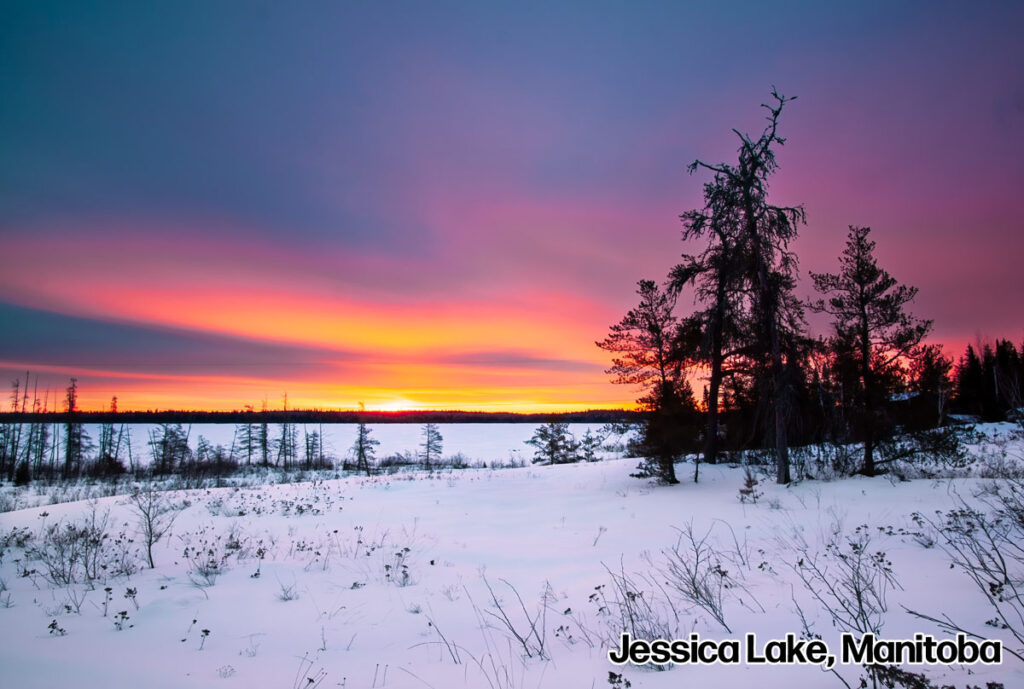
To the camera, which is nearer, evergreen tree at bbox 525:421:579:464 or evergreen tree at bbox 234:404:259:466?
evergreen tree at bbox 525:421:579:464

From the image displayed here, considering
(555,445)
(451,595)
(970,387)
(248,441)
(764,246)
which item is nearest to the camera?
(451,595)

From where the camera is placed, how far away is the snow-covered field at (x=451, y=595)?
424cm

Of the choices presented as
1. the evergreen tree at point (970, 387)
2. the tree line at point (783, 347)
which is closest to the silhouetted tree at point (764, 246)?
the tree line at point (783, 347)

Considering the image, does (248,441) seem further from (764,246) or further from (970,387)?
(970,387)

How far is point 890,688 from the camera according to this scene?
297cm

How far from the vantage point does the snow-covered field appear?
424 centimetres

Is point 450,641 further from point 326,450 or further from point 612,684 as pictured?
point 326,450

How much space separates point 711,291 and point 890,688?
1652 cm

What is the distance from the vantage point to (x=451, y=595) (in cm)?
673

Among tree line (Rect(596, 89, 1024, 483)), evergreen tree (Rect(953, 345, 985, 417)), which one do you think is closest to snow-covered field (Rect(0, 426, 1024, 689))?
tree line (Rect(596, 89, 1024, 483))

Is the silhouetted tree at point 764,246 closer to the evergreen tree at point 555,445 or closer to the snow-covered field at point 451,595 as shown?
the snow-covered field at point 451,595

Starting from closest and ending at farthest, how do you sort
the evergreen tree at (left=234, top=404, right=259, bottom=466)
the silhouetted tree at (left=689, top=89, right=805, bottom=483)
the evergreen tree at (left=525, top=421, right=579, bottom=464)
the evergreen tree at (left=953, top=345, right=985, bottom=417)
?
the silhouetted tree at (left=689, top=89, right=805, bottom=483) → the evergreen tree at (left=525, top=421, right=579, bottom=464) → the evergreen tree at (left=953, top=345, right=985, bottom=417) → the evergreen tree at (left=234, top=404, right=259, bottom=466)

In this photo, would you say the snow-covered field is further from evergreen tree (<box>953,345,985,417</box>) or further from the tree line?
evergreen tree (<box>953,345,985,417</box>)

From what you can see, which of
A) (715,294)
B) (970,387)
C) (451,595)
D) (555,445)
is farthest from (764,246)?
(970,387)
